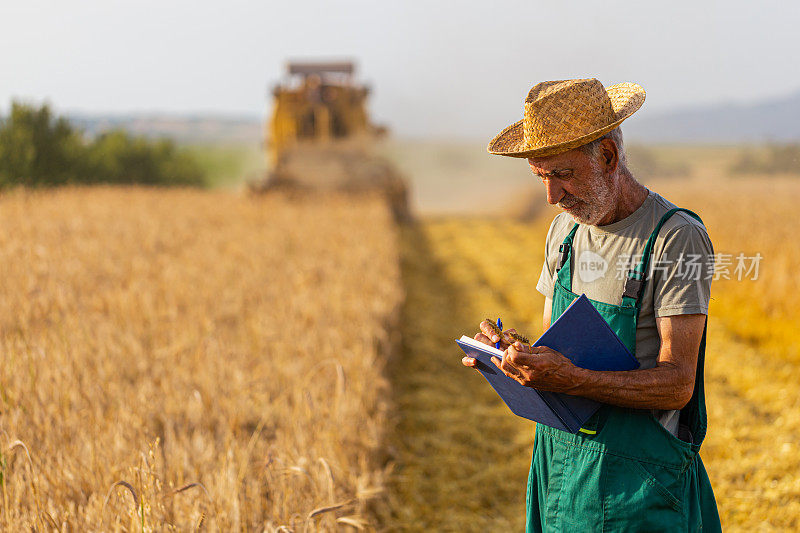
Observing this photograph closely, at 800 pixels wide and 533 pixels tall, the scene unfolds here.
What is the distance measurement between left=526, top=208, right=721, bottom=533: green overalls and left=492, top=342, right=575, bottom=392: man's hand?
8.4 inches

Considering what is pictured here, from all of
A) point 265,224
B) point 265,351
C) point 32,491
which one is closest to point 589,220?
point 32,491

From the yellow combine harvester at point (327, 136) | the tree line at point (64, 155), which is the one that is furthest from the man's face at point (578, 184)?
the tree line at point (64, 155)

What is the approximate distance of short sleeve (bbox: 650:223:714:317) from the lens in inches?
52.7

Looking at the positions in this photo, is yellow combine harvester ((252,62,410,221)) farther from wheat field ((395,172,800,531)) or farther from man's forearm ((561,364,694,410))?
man's forearm ((561,364,694,410))

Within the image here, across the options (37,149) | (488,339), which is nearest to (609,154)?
(488,339)

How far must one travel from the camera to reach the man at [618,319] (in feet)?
4.41

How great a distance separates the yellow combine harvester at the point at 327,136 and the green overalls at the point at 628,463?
1152 cm

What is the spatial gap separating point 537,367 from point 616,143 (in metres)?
0.57

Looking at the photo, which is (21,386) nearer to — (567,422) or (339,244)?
(567,422)

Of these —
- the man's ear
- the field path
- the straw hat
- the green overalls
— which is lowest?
the field path

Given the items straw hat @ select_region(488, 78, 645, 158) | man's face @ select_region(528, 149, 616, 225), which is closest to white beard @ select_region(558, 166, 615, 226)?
man's face @ select_region(528, 149, 616, 225)

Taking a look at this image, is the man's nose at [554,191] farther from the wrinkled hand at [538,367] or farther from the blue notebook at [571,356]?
the wrinkled hand at [538,367]

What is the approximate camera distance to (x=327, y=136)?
1352 centimetres

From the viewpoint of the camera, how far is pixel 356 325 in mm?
4426
